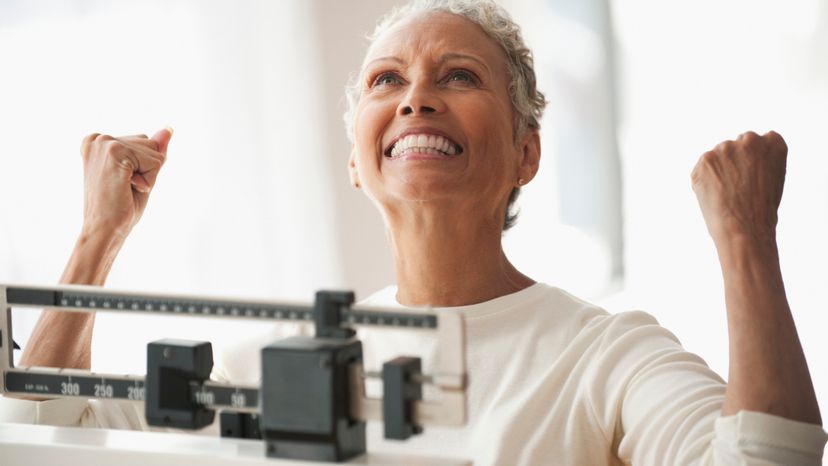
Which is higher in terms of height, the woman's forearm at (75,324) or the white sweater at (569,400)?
the woman's forearm at (75,324)

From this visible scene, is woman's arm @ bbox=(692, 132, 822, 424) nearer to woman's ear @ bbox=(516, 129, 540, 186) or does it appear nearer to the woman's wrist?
woman's ear @ bbox=(516, 129, 540, 186)

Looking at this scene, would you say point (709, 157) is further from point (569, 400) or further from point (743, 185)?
point (569, 400)

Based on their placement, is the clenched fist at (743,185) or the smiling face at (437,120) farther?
the smiling face at (437,120)

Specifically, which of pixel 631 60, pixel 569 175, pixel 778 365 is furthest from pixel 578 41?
pixel 778 365

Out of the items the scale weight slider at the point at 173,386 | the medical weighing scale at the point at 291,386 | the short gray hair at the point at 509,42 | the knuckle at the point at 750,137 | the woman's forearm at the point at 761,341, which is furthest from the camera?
the short gray hair at the point at 509,42

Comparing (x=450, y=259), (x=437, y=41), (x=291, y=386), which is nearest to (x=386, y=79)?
(x=437, y=41)

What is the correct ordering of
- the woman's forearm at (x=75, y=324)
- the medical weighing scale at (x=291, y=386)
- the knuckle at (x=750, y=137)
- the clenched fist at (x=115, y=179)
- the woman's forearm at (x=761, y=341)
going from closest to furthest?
the medical weighing scale at (x=291, y=386) → the woman's forearm at (x=761, y=341) → the knuckle at (x=750, y=137) → the woman's forearm at (x=75, y=324) → the clenched fist at (x=115, y=179)

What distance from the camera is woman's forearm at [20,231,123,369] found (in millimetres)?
1899

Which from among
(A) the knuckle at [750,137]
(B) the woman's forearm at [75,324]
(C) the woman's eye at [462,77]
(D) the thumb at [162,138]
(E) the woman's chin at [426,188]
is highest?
(C) the woman's eye at [462,77]

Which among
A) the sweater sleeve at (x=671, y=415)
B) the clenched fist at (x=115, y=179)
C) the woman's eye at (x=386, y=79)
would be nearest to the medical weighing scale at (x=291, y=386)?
the sweater sleeve at (x=671, y=415)

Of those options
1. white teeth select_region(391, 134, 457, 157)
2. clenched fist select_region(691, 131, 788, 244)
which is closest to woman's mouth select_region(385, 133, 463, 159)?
white teeth select_region(391, 134, 457, 157)

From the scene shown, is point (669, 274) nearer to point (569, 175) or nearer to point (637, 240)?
point (637, 240)

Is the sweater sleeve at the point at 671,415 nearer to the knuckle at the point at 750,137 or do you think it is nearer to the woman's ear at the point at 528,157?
the knuckle at the point at 750,137

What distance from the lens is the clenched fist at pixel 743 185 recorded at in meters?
1.50
